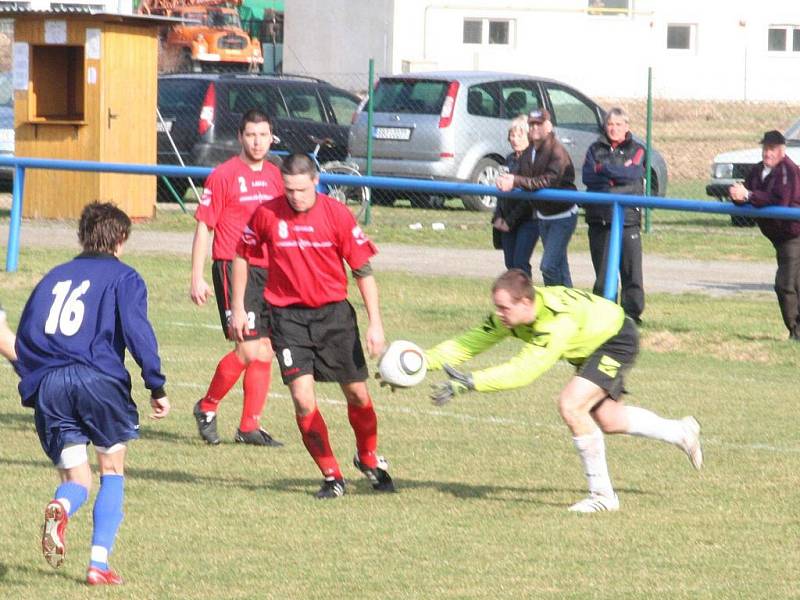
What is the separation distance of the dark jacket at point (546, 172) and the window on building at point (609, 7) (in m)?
30.2

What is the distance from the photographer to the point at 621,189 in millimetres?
14281

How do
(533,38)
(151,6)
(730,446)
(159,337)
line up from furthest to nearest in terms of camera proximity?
(151,6) → (533,38) → (159,337) → (730,446)

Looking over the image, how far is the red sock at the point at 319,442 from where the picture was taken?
27.0 feet

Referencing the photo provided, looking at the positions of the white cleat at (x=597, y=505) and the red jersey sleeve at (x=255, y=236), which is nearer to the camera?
the white cleat at (x=597, y=505)

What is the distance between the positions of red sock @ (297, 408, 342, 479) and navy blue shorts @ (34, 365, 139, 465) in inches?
69.2

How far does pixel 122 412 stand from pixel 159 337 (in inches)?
298

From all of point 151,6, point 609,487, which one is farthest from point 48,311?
point 151,6

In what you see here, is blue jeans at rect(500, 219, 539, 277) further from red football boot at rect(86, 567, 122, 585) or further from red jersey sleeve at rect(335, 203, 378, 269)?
red football boot at rect(86, 567, 122, 585)

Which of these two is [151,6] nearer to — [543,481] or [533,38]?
[533,38]

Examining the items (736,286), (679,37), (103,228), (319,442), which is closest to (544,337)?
(319,442)

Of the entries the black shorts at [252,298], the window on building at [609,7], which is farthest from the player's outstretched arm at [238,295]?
the window on building at [609,7]

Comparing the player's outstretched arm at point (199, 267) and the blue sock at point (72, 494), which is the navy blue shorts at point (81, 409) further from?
the player's outstretched arm at point (199, 267)

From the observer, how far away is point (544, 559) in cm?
705

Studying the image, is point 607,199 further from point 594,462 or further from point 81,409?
point 81,409
